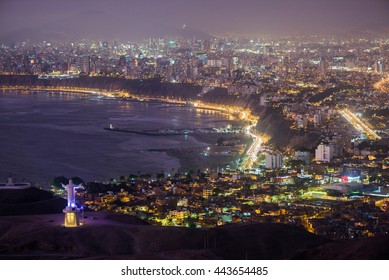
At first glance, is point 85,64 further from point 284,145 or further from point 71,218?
point 71,218

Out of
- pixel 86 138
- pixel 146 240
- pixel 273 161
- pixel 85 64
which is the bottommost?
pixel 86 138

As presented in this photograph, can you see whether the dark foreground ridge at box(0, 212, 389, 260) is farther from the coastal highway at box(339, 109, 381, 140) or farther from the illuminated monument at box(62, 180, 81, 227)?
the coastal highway at box(339, 109, 381, 140)

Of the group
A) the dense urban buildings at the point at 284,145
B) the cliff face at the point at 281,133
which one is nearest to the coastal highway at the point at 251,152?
the dense urban buildings at the point at 284,145

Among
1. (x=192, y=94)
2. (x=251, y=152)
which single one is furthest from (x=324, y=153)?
(x=192, y=94)

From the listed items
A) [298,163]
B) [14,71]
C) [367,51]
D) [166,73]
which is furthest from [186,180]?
[14,71]

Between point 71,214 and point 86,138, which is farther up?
point 71,214

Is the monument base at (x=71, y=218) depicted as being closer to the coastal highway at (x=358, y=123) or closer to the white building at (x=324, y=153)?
the white building at (x=324, y=153)
